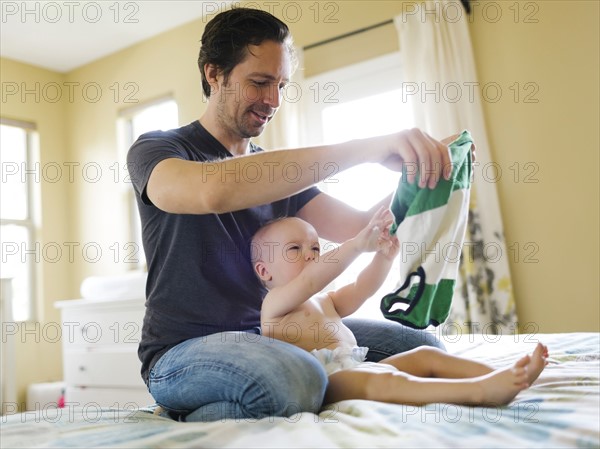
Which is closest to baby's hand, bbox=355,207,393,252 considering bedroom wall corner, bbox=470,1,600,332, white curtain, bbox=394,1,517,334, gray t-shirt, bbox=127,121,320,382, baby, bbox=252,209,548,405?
baby, bbox=252,209,548,405

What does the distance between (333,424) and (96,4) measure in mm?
3624

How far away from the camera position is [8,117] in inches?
176

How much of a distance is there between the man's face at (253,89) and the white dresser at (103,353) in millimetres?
2029

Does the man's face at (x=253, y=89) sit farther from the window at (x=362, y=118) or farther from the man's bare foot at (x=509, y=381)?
the window at (x=362, y=118)

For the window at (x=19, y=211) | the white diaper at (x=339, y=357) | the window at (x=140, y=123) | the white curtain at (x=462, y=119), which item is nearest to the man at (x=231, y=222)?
the white diaper at (x=339, y=357)

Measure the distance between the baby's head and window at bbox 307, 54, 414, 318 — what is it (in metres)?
1.77

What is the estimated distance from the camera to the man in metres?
1.02

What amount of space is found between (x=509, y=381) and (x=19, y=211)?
170 inches

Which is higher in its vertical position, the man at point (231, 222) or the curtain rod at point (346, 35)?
the curtain rod at point (346, 35)

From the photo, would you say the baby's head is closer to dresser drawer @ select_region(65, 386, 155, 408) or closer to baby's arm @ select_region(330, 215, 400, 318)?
baby's arm @ select_region(330, 215, 400, 318)

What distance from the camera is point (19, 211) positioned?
456 cm

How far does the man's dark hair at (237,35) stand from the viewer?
146 cm

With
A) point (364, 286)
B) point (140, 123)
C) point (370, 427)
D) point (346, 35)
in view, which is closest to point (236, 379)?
point (370, 427)

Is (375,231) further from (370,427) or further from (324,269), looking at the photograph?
(370,427)
